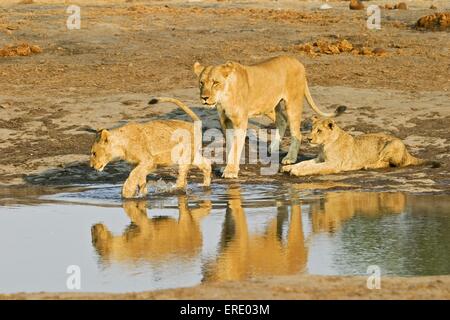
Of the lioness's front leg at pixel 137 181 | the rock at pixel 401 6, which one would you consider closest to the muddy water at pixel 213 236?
the lioness's front leg at pixel 137 181

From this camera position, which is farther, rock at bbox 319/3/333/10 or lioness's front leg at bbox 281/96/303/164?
rock at bbox 319/3/333/10

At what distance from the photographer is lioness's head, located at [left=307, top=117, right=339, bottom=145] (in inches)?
512

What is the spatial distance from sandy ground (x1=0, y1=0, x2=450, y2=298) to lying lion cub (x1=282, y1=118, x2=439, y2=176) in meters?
0.16

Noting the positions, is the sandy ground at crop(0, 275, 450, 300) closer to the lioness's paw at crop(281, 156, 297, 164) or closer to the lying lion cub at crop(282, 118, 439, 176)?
the lying lion cub at crop(282, 118, 439, 176)

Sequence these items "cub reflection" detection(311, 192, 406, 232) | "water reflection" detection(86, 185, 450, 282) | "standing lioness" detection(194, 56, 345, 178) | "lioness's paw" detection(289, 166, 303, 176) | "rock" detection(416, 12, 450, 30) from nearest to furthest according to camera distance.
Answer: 1. "water reflection" detection(86, 185, 450, 282)
2. "cub reflection" detection(311, 192, 406, 232)
3. "standing lioness" detection(194, 56, 345, 178)
4. "lioness's paw" detection(289, 166, 303, 176)
5. "rock" detection(416, 12, 450, 30)

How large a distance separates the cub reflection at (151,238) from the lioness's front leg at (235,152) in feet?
5.71

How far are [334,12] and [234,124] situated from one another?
11111 millimetres

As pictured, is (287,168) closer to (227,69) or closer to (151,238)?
(227,69)

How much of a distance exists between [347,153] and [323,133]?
1.15 feet

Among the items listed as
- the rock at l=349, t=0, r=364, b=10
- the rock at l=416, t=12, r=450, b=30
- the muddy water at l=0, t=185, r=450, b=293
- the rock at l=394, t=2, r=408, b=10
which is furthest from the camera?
the rock at l=349, t=0, r=364, b=10

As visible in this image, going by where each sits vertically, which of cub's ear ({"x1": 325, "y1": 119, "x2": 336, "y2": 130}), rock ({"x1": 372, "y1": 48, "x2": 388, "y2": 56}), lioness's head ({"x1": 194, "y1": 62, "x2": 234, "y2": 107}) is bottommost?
cub's ear ({"x1": 325, "y1": 119, "x2": 336, "y2": 130})

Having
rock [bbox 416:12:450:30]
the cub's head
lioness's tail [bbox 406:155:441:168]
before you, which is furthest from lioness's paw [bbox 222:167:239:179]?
rock [bbox 416:12:450:30]

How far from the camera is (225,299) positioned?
6.89 meters
